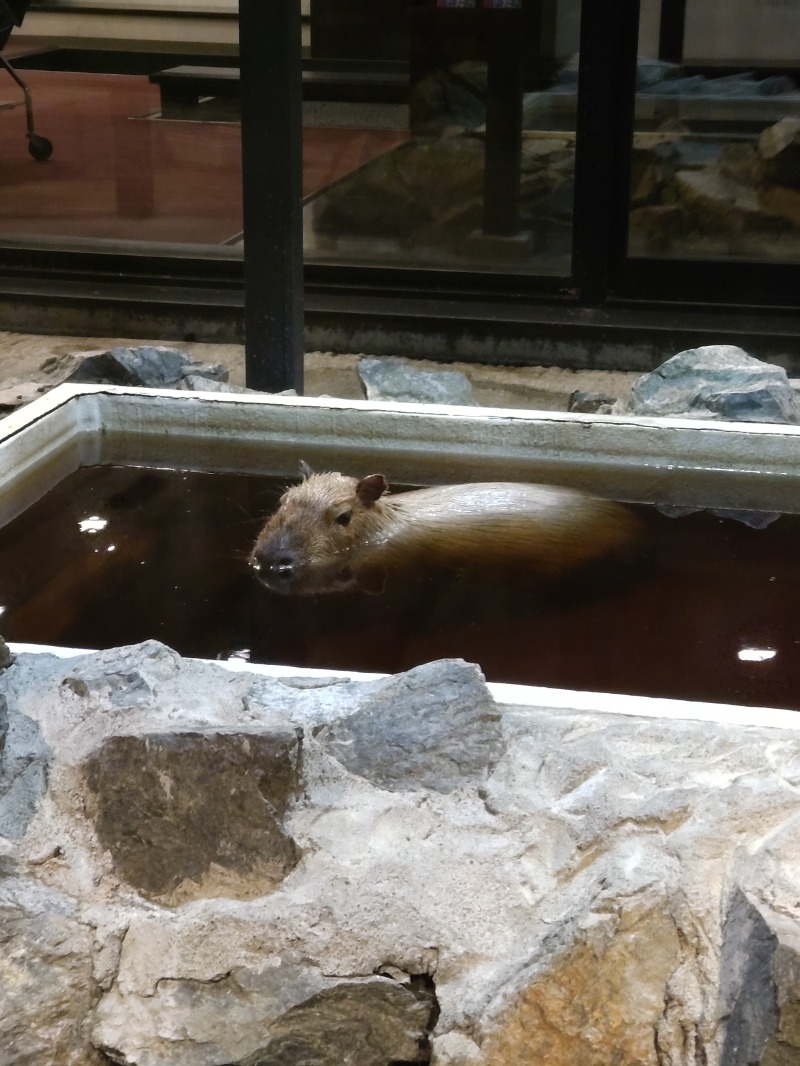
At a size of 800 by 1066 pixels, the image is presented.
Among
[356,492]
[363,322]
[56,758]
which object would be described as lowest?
[363,322]

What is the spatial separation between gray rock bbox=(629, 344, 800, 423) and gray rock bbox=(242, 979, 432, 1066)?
272 cm

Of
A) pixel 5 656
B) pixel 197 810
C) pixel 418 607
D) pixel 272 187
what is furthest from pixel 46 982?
pixel 272 187

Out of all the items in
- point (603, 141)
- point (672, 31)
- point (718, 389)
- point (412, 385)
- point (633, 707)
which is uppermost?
point (672, 31)

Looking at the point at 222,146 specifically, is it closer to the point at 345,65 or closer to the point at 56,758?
the point at 345,65

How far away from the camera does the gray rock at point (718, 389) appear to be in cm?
411

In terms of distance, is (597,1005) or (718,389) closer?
(597,1005)

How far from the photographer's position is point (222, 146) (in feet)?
18.4

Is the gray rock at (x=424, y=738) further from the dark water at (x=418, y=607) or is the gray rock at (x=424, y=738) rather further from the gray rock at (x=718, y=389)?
the gray rock at (x=718, y=389)

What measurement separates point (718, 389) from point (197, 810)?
286 cm

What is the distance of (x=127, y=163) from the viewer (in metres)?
5.71

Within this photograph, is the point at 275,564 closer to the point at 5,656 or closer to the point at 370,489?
the point at 370,489

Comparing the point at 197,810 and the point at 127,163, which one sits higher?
the point at 127,163

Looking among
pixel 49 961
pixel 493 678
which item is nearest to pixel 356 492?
pixel 493 678

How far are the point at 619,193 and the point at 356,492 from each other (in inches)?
114
